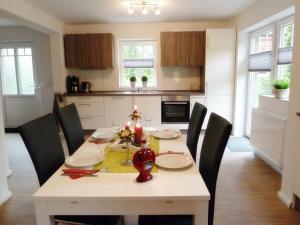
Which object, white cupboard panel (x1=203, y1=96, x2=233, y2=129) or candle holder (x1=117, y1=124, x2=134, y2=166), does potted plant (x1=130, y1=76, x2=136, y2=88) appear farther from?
candle holder (x1=117, y1=124, x2=134, y2=166)

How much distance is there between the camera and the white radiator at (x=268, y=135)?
286cm

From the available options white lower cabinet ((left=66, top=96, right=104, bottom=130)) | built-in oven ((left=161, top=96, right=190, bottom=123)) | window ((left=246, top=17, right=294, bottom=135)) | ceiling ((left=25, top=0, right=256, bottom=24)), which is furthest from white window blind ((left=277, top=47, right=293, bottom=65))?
white lower cabinet ((left=66, top=96, right=104, bottom=130))

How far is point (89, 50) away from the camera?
4953 millimetres

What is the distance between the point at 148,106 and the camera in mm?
4855

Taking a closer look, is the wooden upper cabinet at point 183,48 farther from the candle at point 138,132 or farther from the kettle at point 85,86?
the candle at point 138,132

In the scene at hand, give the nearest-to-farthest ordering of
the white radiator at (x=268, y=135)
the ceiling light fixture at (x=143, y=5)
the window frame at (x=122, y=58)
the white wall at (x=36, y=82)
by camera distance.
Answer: the white radiator at (x=268, y=135)
the ceiling light fixture at (x=143, y=5)
the window frame at (x=122, y=58)
the white wall at (x=36, y=82)

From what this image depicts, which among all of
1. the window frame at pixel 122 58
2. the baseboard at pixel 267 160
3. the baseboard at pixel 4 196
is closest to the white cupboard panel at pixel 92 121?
the window frame at pixel 122 58

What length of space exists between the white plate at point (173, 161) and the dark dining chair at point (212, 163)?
5.5 inches

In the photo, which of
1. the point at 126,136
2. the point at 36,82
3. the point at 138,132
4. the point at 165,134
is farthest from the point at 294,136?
the point at 36,82

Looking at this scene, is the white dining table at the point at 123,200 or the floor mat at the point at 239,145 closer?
the white dining table at the point at 123,200

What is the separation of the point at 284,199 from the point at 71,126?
219cm

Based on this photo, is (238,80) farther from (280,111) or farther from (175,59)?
(280,111)

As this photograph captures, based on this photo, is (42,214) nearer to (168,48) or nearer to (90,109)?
(90,109)

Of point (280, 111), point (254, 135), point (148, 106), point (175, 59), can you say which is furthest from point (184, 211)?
point (175, 59)
